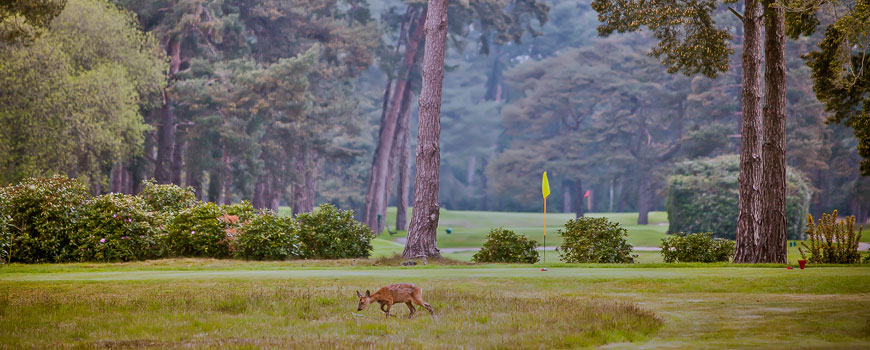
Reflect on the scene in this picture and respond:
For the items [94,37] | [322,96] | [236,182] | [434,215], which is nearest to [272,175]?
[236,182]

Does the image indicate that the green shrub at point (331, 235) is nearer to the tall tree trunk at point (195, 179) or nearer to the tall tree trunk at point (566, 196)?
the tall tree trunk at point (195, 179)

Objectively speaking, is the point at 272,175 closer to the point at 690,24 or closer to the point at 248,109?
the point at 248,109

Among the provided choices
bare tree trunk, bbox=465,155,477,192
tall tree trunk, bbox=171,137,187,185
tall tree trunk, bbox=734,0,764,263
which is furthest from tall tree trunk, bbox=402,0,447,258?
bare tree trunk, bbox=465,155,477,192

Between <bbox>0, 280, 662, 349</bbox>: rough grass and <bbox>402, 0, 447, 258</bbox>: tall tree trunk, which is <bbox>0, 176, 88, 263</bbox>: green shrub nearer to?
<bbox>0, 280, 662, 349</bbox>: rough grass

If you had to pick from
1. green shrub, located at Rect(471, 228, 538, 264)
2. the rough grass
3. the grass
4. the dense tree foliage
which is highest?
the dense tree foliage

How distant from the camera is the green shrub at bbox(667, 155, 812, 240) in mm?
38094

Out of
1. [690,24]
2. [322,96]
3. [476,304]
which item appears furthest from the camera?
[322,96]

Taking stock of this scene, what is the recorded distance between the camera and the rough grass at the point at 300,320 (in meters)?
8.32

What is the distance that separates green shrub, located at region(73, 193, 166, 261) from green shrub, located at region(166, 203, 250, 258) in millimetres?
401

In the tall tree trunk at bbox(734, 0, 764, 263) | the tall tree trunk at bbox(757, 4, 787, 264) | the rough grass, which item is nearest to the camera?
the rough grass

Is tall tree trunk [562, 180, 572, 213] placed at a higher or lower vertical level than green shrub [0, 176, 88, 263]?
higher

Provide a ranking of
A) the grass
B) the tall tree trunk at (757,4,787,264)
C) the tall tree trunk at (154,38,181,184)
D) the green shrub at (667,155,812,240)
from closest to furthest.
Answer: the tall tree trunk at (757,4,787,264)
the green shrub at (667,155,812,240)
the tall tree trunk at (154,38,181,184)
the grass

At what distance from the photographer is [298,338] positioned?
27.6 ft

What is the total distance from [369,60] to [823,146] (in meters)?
25.7
